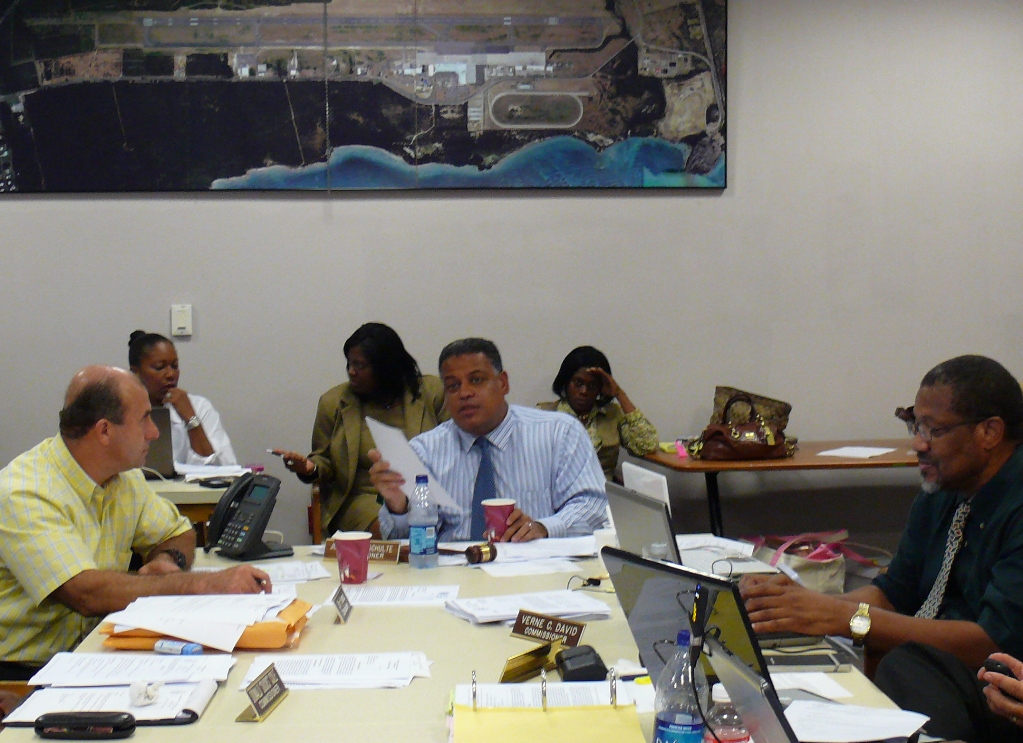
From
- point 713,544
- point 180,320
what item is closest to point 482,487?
point 713,544

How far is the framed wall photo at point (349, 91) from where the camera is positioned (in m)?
4.88

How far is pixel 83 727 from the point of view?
1485 mm

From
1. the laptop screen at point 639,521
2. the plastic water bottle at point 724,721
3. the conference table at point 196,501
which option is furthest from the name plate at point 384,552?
the plastic water bottle at point 724,721

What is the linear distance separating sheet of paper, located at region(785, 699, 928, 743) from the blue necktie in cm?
159

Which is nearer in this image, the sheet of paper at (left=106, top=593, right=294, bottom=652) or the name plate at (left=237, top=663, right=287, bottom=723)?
the name plate at (left=237, top=663, right=287, bottom=723)

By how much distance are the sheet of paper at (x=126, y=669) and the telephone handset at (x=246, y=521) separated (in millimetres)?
840

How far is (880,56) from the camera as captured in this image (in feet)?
16.8

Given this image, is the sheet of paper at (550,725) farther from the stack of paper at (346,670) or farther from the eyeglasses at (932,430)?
the eyeglasses at (932,430)

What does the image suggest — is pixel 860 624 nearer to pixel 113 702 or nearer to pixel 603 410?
pixel 113 702

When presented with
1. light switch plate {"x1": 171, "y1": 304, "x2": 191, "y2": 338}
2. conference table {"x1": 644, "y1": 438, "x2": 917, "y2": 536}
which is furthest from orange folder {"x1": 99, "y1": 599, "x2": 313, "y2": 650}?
light switch plate {"x1": 171, "y1": 304, "x2": 191, "y2": 338}

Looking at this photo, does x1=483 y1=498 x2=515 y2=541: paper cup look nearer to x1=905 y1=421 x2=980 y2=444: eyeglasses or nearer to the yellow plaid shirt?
the yellow plaid shirt

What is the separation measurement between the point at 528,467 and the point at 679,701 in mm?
1726

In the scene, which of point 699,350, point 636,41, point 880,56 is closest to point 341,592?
point 699,350

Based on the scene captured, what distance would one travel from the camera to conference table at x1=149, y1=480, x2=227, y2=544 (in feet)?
11.8
